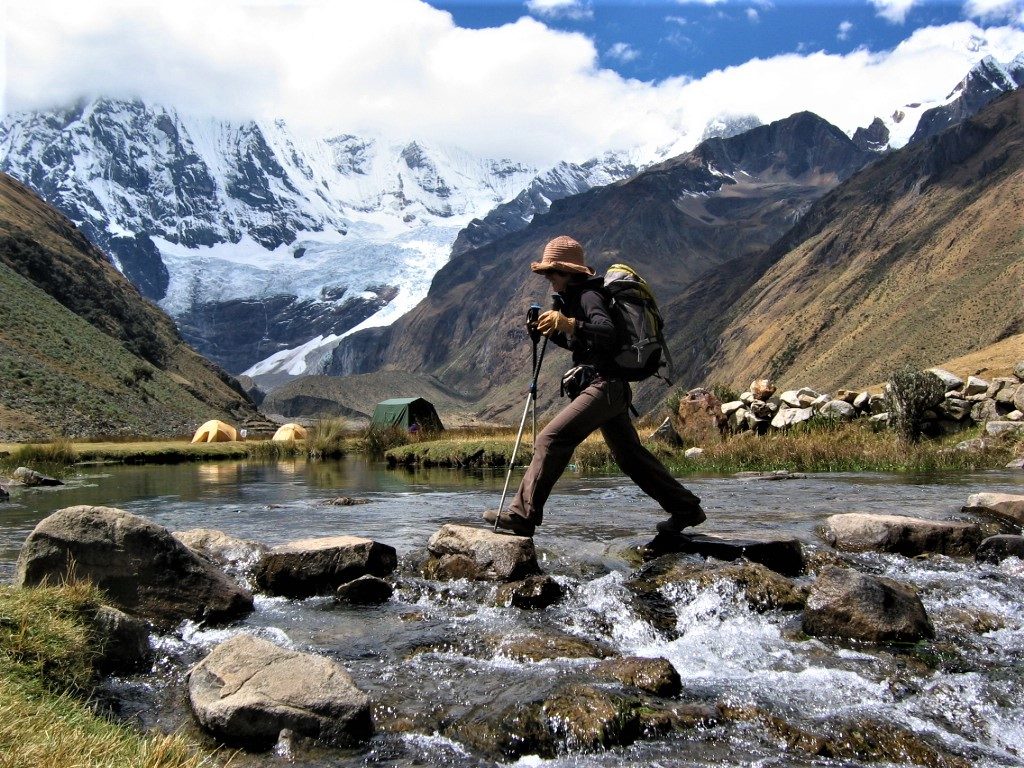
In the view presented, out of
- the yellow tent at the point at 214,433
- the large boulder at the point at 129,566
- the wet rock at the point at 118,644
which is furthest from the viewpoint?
the yellow tent at the point at 214,433

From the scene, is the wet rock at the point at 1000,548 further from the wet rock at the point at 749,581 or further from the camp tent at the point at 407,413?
the camp tent at the point at 407,413

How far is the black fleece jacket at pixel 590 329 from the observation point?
8234 mm

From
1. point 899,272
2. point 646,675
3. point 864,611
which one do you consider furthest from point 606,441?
point 899,272

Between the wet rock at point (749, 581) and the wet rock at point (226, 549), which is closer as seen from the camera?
the wet rock at point (749, 581)

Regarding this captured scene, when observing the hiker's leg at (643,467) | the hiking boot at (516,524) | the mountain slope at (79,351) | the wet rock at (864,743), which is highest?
the mountain slope at (79,351)

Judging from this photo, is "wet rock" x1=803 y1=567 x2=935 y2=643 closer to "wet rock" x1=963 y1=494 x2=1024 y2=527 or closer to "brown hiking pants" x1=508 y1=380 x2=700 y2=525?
"brown hiking pants" x1=508 y1=380 x2=700 y2=525

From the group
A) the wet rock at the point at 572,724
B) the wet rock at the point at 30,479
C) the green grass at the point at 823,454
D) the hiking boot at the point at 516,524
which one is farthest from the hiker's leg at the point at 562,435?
the wet rock at the point at 30,479

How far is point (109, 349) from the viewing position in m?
73.3

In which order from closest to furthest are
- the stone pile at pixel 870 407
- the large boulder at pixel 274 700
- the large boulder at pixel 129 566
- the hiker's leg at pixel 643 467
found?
the large boulder at pixel 274 700
the large boulder at pixel 129 566
the hiker's leg at pixel 643 467
the stone pile at pixel 870 407

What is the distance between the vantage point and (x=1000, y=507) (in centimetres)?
1134

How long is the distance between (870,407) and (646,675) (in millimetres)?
22182

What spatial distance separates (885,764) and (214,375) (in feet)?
351

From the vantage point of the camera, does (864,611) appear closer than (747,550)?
Yes

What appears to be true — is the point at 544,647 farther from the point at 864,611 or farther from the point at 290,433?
the point at 290,433
